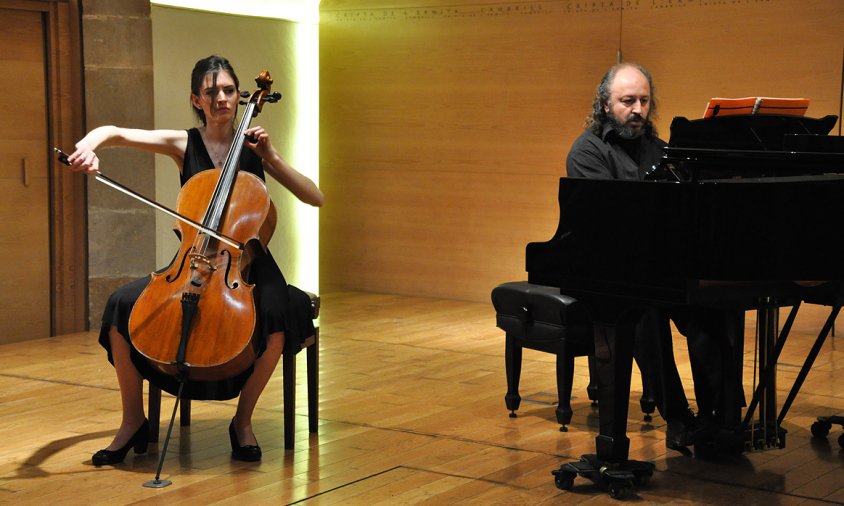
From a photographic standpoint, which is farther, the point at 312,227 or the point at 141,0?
the point at 312,227

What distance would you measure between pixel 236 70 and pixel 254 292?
3894mm

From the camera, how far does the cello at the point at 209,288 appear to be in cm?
343

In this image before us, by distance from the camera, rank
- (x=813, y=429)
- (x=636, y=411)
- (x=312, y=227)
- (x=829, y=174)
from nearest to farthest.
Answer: (x=829, y=174) → (x=813, y=429) → (x=636, y=411) → (x=312, y=227)

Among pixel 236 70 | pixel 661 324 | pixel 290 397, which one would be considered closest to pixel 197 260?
pixel 290 397

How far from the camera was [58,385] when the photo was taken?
4.98 metres

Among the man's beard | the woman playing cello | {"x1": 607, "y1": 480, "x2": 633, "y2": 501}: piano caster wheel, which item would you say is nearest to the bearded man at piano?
the man's beard

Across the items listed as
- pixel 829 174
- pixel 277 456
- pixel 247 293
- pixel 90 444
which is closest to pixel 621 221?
pixel 829 174

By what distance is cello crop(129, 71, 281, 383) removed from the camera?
3.43 meters

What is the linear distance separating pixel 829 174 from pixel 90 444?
2533mm

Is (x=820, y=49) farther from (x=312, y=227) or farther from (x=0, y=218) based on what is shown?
(x=0, y=218)

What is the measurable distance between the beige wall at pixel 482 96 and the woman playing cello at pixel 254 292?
3.51 meters

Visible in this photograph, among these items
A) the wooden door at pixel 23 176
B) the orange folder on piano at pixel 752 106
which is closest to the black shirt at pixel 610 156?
the orange folder on piano at pixel 752 106

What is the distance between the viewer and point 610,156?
4086 millimetres

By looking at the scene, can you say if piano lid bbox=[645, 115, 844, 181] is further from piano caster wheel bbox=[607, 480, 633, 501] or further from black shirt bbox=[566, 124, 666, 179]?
piano caster wheel bbox=[607, 480, 633, 501]
